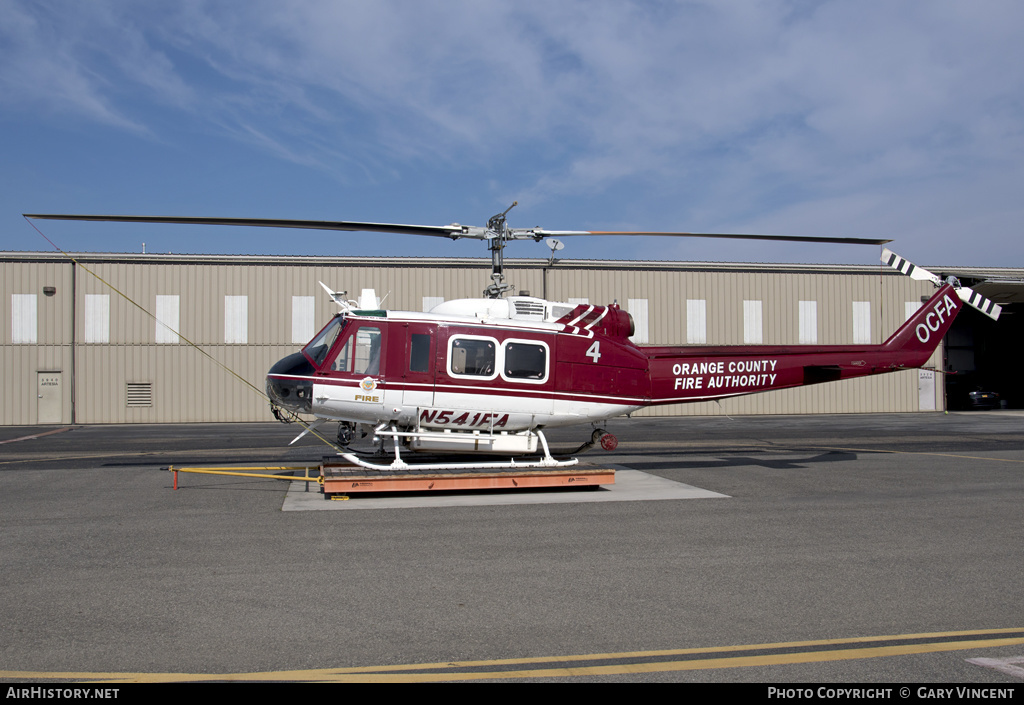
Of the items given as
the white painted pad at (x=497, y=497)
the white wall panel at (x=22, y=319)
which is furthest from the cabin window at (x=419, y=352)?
the white wall panel at (x=22, y=319)

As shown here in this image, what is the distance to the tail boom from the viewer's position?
1316 centimetres

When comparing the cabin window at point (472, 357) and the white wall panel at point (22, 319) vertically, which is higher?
the white wall panel at point (22, 319)

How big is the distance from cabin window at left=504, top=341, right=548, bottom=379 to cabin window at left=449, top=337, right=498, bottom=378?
0.28m

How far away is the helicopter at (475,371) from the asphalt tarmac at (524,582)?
1.40 m

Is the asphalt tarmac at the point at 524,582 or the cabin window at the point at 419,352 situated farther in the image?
the cabin window at the point at 419,352

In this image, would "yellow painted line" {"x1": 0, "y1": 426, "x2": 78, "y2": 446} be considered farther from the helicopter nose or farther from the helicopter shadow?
the helicopter shadow

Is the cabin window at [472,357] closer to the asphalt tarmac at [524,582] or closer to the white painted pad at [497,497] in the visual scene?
the white painted pad at [497,497]

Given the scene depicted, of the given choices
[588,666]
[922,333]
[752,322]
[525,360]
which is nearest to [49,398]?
[525,360]

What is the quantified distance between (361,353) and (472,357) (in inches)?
71.1

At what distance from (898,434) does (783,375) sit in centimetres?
1197

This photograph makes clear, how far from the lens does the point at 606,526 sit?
29.2ft

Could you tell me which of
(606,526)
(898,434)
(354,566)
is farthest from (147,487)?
(898,434)

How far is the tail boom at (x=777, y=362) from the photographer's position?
43.2ft

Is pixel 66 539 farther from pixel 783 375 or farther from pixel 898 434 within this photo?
pixel 898 434
